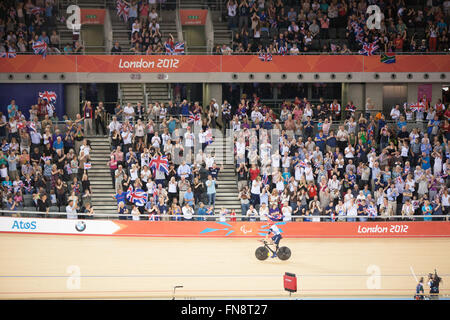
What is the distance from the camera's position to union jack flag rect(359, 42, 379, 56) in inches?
1080

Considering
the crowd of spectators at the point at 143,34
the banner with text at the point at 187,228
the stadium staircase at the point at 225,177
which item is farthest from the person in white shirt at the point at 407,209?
the crowd of spectators at the point at 143,34

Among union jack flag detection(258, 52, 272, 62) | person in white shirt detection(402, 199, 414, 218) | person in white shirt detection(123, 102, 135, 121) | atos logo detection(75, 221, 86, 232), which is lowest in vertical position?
atos logo detection(75, 221, 86, 232)

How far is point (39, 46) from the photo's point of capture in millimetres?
27000

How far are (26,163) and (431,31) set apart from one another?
1910 centimetres

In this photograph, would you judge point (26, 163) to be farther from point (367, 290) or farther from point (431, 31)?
point (431, 31)

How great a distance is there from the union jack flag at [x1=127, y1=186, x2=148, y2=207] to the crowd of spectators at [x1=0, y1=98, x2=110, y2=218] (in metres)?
1.55

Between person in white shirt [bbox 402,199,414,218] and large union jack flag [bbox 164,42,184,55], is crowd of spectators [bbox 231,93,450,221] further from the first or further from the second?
large union jack flag [bbox 164,42,184,55]

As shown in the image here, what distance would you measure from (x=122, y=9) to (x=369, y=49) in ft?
39.2

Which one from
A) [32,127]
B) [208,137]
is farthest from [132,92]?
[208,137]

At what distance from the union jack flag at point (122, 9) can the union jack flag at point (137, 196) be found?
10.5 meters

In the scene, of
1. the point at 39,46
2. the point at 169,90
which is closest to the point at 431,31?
the point at 169,90

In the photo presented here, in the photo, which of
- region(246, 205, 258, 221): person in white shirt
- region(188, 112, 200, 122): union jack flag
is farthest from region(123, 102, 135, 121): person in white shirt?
region(246, 205, 258, 221): person in white shirt

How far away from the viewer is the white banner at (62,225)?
22031mm

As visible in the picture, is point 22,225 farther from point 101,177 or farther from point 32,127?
point 32,127
